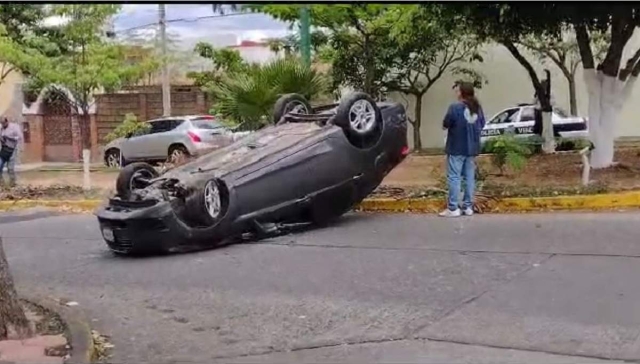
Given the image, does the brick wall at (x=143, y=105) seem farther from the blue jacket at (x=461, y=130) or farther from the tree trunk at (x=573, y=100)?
the blue jacket at (x=461, y=130)

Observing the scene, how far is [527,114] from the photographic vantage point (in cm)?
2491

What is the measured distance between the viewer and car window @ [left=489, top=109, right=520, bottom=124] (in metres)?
24.9

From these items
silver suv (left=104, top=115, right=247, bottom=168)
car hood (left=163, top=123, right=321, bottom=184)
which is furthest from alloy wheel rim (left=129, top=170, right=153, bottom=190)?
silver suv (left=104, top=115, right=247, bottom=168)

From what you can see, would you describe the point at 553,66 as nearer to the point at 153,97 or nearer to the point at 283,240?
the point at 153,97

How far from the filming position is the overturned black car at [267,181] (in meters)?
9.20

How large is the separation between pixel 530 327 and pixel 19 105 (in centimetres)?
2581

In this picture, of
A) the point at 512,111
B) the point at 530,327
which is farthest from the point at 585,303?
the point at 512,111

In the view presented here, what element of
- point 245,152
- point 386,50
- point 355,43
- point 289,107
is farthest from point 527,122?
point 245,152

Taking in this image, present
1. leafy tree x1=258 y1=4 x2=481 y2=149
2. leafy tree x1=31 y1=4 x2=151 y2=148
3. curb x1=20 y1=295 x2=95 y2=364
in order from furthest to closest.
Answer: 1. leafy tree x1=258 y1=4 x2=481 y2=149
2. leafy tree x1=31 y1=4 x2=151 y2=148
3. curb x1=20 y1=295 x2=95 y2=364

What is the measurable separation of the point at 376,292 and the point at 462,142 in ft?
13.3

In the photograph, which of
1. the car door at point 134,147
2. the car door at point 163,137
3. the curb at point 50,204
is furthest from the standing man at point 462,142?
the car door at point 134,147

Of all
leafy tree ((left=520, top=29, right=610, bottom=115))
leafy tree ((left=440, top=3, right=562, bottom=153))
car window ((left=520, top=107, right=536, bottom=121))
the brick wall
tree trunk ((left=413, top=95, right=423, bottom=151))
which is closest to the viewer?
leafy tree ((left=440, top=3, right=562, bottom=153))

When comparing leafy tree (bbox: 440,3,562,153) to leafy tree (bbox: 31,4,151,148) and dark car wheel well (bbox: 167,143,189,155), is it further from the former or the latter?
dark car wheel well (bbox: 167,143,189,155)

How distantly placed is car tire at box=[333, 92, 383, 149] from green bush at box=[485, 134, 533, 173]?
2.82 m
